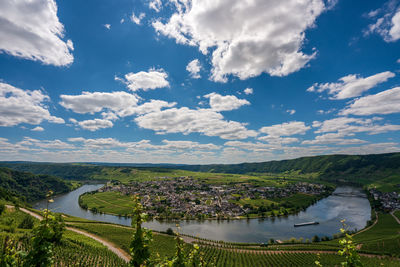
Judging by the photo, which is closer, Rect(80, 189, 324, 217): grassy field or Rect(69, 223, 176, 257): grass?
Rect(69, 223, 176, 257): grass

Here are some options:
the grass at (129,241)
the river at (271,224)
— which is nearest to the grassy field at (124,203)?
the river at (271,224)

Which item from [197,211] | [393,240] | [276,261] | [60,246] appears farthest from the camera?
[197,211]

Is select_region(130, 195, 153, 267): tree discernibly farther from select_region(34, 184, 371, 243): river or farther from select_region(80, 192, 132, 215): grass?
select_region(80, 192, 132, 215): grass

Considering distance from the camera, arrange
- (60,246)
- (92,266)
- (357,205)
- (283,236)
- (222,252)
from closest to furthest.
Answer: (92,266), (60,246), (222,252), (283,236), (357,205)

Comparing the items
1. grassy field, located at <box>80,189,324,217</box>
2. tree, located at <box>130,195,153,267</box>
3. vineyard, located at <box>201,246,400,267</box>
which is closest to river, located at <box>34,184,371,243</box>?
grassy field, located at <box>80,189,324,217</box>

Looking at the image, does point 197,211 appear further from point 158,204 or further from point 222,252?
point 222,252

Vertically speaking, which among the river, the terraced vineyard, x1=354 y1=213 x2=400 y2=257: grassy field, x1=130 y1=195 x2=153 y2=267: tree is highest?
x1=130 y1=195 x2=153 y2=267: tree

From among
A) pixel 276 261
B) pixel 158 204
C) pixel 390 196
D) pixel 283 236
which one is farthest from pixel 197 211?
pixel 390 196

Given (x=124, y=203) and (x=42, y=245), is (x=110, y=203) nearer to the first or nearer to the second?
(x=124, y=203)

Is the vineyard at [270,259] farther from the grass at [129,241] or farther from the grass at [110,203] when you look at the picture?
the grass at [110,203]

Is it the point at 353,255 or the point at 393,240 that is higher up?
the point at 353,255

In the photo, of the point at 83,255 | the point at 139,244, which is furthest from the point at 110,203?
the point at 139,244
